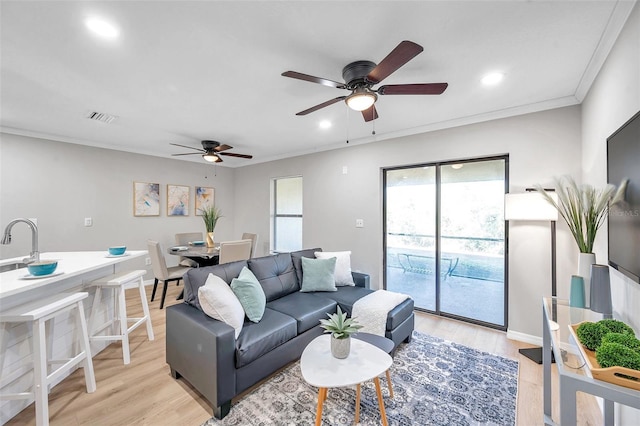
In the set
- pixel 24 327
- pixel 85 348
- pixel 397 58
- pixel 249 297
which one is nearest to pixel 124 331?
pixel 85 348

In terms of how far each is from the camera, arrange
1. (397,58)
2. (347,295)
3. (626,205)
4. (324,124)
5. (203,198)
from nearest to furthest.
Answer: (626,205) → (397,58) → (347,295) → (324,124) → (203,198)

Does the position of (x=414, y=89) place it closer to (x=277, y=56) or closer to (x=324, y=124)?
(x=277, y=56)

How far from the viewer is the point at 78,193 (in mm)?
4191

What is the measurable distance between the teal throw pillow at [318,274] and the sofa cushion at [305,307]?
13 centimetres

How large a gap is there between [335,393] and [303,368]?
620mm

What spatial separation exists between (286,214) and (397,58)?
4167 mm

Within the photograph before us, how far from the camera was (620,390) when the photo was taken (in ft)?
3.19

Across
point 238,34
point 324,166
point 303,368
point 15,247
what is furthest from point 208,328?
point 15,247

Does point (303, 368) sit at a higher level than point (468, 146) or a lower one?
lower

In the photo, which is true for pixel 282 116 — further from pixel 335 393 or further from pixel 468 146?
pixel 335 393

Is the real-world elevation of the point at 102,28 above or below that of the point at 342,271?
above

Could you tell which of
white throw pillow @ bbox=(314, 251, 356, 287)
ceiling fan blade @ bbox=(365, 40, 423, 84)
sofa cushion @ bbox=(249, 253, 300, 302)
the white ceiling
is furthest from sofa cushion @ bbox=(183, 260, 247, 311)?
ceiling fan blade @ bbox=(365, 40, 423, 84)

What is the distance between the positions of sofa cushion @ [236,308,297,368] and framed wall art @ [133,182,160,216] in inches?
150

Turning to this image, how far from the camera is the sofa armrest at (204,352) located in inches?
69.6
